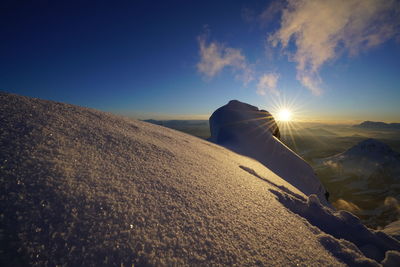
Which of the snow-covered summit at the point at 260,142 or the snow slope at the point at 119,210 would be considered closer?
the snow slope at the point at 119,210

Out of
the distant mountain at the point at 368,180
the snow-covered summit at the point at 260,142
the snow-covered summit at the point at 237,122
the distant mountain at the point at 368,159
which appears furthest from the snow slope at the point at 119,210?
the distant mountain at the point at 368,159

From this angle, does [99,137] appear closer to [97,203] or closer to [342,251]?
[97,203]

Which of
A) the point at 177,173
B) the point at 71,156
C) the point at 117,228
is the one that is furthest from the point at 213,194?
the point at 71,156

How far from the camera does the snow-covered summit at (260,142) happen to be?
7.56 meters

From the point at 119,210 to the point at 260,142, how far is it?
8.51 metres

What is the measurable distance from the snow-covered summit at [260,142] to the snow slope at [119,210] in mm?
5286

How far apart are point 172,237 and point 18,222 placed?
2.89 feet

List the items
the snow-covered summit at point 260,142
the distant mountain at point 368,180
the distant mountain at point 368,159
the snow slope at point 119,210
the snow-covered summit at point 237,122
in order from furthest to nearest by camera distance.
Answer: the distant mountain at point 368,159 → the distant mountain at point 368,180 → the snow-covered summit at point 237,122 → the snow-covered summit at point 260,142 → the snow slope at point 119,210

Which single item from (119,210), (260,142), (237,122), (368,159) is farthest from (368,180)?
(119,210)

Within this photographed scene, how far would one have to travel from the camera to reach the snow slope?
95 centimetres

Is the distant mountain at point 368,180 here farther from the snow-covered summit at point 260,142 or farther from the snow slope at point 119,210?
the snow slope at point 119,210

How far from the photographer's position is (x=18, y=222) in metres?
0.91

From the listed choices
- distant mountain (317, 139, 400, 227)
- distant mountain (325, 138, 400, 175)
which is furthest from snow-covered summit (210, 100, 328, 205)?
distant mountain (325, 138, 400, 175)

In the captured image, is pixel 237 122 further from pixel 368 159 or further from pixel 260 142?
pixel 368 159
